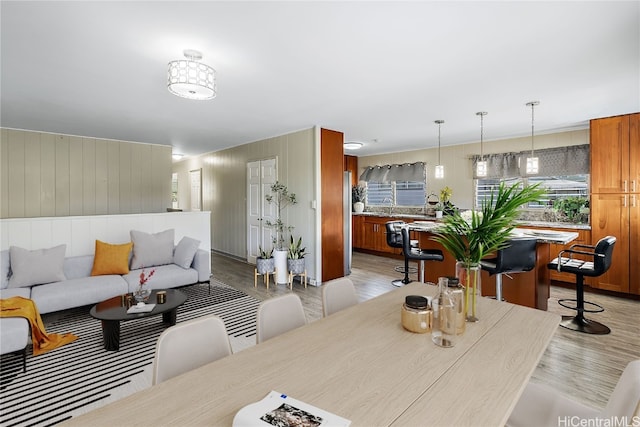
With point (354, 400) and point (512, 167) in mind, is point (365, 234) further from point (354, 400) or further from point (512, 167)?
point (354, 400)

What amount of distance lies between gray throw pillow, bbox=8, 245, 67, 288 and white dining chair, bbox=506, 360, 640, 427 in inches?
172

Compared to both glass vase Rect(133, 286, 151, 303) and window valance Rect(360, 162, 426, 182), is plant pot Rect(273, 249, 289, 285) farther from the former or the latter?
window valance Rect(360, 162, 426, 182)

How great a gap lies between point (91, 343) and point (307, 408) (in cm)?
296

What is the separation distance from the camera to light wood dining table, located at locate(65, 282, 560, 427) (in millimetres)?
935

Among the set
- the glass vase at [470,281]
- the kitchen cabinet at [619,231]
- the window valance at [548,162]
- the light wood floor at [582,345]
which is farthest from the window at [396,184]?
the glass vase at [470,281]

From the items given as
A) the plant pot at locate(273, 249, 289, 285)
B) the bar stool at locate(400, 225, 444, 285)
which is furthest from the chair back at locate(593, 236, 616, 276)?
the plant pot at locate(273, 249, 289, 285)

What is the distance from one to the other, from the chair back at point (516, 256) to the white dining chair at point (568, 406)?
1.77 metres

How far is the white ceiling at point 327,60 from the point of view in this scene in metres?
1.99

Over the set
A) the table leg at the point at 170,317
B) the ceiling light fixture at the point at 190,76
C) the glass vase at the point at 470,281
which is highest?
the ceiling light fixture at the point at 190,76

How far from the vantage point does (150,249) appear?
4.29m

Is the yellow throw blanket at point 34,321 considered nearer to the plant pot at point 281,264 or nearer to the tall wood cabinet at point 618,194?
the plant pot at point 281,264

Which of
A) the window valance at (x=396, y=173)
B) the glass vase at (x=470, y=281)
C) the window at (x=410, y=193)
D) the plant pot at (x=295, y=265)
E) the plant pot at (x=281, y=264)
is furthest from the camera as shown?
the window at (x=410, y=193)

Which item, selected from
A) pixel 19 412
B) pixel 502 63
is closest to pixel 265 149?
pixel 502 63

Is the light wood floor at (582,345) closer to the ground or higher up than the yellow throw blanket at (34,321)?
closer to the ground
